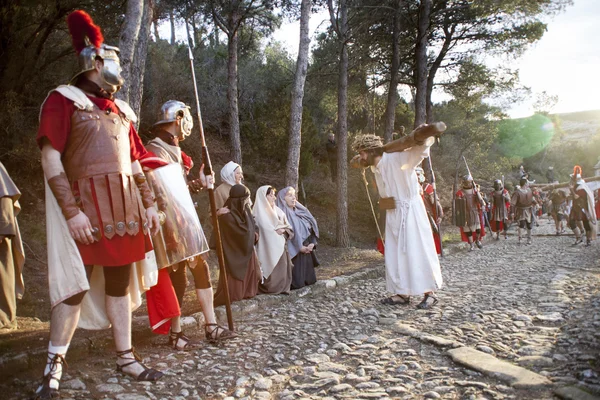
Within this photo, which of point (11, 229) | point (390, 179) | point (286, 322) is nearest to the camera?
point (11, 229)

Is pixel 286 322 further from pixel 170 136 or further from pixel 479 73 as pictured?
pixel 479 73

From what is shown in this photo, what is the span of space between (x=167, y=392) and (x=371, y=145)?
3.84 meters

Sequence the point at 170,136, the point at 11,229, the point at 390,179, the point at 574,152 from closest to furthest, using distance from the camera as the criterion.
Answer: the point at 11,229 → the point at 170,136 → the point at 390,179 → the point at 574,152

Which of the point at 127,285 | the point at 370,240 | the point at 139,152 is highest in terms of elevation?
the point at 139,152

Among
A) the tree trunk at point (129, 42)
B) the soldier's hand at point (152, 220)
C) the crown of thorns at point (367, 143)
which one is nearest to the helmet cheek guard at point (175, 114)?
the soldier's hand at point (152, 220)

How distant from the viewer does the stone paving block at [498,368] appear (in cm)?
273

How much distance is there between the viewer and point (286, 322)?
485 cm

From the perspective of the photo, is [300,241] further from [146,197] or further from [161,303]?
[146,197]

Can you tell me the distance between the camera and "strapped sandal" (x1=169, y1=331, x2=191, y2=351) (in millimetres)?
3789

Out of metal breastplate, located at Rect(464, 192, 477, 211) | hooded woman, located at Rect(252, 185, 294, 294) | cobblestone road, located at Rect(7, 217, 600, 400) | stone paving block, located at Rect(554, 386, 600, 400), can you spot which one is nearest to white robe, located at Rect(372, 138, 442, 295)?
cobblestone road, located at Rect(7, 217, 600, 400)

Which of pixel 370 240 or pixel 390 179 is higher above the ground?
pixel 390 179

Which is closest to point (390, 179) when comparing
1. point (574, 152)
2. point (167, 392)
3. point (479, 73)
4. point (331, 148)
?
point (167, 392)

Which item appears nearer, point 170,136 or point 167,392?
point 167,392

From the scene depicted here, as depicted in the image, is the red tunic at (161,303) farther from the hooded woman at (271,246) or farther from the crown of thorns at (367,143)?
the crown of thorns at (367,143)
